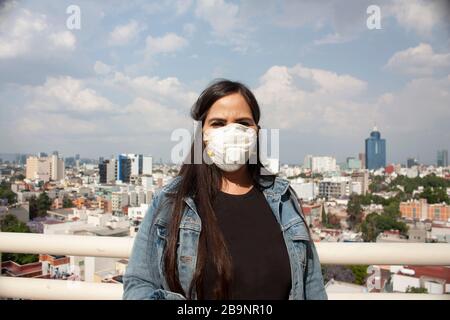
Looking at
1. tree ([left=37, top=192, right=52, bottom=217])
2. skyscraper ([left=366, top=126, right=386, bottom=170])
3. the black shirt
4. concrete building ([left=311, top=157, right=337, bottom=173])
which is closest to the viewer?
the black shirt

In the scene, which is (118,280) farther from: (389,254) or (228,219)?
(389,254)

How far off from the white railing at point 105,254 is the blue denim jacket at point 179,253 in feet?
1.16

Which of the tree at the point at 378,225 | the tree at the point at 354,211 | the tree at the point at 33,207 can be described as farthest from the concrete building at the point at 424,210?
the tree at the point at 33,207

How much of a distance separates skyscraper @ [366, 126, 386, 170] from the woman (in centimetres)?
1242

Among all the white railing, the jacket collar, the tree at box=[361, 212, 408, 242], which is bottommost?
the tree at box=[361, 212, 408, 242]

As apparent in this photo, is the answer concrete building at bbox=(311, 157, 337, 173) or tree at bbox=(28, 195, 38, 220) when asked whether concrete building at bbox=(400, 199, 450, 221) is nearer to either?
concrete building at bbox=(311, 157, 337, 173)

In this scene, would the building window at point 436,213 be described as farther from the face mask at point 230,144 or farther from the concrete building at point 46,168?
the face mask at point 230,144

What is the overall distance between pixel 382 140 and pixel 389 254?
12938 millimetres

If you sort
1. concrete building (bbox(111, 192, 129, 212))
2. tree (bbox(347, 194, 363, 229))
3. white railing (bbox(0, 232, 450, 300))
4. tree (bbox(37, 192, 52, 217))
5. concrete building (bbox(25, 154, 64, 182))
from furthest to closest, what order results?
tree (bbox(347, 194, 363, 229)) → concrete building (bbox(111, 192, 129, 212)) → concrete building (bbox(25, 154, 64, 182)) → tree (bbox(37, 192, 52, 217)) → white railing (bbox(0, 232, 450, 300))

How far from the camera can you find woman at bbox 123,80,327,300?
82 centimetres

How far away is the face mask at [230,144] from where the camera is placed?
0.94 m

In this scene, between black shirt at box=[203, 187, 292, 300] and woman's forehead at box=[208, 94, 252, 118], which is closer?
black shirt at box=[203, 187, 292, 300]

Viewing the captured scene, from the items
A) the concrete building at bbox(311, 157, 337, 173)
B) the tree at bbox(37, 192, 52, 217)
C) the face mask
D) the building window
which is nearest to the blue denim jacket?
the face mask
